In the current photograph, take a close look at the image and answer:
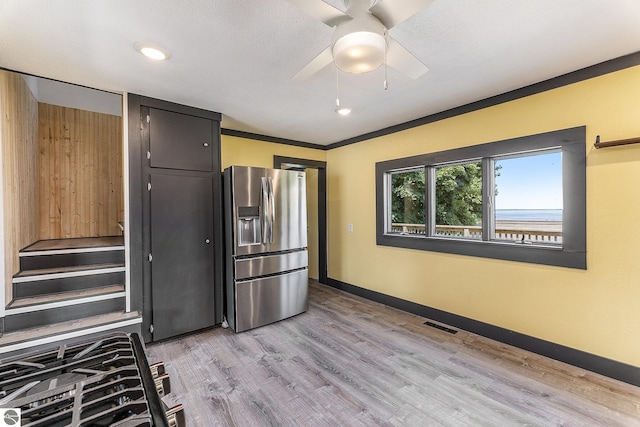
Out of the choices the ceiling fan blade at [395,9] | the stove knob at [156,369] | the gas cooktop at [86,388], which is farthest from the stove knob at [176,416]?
the ceiling fan blade at [395,9]

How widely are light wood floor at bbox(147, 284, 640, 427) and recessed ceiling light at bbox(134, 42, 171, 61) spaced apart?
2500 millimetres

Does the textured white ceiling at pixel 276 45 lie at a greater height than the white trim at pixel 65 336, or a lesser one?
greater

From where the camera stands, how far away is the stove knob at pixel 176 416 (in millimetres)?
698

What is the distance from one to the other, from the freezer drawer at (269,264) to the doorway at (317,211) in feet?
4.32

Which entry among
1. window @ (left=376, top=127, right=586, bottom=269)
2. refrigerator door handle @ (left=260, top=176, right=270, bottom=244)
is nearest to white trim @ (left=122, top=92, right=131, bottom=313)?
refrigerator door handle @ (left=260, top=176, right=270, bottom=244)

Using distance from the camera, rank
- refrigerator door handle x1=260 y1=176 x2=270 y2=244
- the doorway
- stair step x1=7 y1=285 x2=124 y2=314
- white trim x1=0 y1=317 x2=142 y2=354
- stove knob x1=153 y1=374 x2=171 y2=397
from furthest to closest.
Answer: the doorway, refrigerator door handle x1=260 y1=176 x2=270 y2=244, stair step x1=7 y1=285 x2=124 y2=314, white trim x1=0 y1=317 x2=142 y2=354, stove knob x1=153 y1=374 x2=171 y2=397

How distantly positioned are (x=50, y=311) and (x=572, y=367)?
14.6 feet

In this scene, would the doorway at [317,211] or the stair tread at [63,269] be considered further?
the doorway at [317,211]

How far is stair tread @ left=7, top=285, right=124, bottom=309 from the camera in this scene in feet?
7.50

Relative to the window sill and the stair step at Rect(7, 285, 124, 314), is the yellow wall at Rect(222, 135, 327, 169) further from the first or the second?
the window sill

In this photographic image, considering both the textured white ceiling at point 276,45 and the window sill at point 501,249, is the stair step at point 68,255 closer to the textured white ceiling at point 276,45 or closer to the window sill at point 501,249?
the textured white ceiling at point 276,45

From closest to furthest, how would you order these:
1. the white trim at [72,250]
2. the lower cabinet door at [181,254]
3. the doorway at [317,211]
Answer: the white trim at [72,250] < the lower cabinet door at [181,254] < the doorway at [317,211]

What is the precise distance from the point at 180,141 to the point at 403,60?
8.07 ft

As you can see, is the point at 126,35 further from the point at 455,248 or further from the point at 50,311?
the point at 455,248
